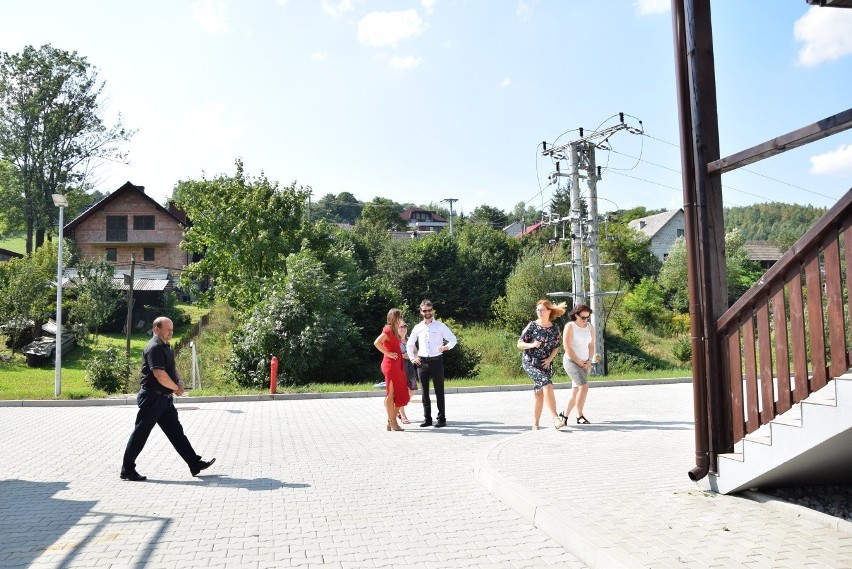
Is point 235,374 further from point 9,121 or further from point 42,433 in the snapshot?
point 9,121

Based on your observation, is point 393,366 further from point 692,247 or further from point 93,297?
point 93,297

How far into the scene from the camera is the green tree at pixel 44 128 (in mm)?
46219

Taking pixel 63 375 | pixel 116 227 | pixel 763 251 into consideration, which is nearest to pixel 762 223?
pixel 763 251

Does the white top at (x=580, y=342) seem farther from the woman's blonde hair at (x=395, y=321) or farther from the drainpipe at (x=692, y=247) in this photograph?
the drainpipe at (x=692, y=247)

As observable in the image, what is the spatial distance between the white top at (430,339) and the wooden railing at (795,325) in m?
5.24

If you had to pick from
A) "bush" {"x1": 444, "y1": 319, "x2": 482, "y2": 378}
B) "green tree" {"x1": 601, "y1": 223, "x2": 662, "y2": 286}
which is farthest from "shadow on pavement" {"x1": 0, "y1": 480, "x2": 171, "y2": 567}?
"green tree" {"x1": 601, "y1": 223, "x2": 662, "y2": 286}

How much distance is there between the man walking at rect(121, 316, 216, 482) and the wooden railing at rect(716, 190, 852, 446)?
5341mm

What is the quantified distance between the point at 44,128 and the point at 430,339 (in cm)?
4497

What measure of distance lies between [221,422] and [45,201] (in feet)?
140

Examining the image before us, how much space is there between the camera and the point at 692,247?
21.1 feet

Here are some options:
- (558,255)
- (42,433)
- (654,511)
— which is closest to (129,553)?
(654,511)

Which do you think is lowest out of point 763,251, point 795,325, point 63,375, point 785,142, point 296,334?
point 63,375

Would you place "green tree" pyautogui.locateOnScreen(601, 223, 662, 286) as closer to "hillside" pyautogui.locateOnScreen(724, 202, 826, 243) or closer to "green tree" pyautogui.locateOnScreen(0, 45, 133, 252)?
"hillside" pyautogui.locateOnScreen(724, 202, 826, 243)

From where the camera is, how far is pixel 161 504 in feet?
21.6
